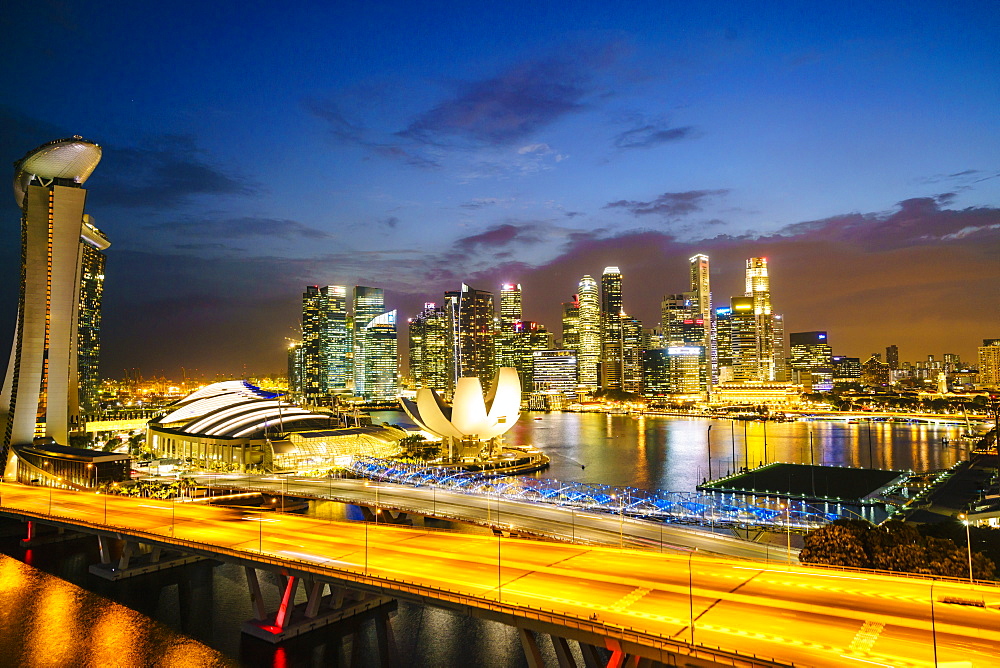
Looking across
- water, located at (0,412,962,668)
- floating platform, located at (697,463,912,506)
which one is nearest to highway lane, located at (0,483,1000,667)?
water, located at (0,412,962,668)

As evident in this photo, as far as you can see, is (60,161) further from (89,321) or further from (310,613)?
(89,321)

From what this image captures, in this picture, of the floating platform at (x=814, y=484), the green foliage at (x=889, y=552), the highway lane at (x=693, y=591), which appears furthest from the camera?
the floating platform at (x=814, y=484)

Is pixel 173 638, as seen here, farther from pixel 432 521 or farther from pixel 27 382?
pixel 27 382

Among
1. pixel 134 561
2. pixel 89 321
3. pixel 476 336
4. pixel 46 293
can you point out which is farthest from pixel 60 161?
pixel 476 336

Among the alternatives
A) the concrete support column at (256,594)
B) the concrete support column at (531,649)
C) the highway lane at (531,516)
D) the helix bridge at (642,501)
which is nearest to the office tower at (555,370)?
the helix bridge at (642,501)

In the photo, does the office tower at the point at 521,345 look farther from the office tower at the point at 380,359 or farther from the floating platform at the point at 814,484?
the floating platform at the point at 814,484

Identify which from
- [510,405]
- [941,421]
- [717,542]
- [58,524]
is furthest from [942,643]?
[941,421]
